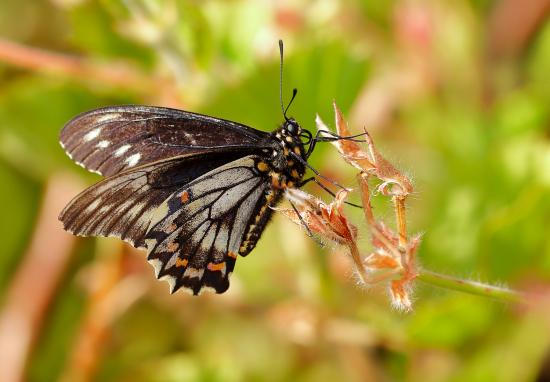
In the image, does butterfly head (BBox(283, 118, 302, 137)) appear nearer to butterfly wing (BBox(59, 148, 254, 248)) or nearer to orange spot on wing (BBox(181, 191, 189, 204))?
butterfly wing (BBox(59, 148, 254, 248))

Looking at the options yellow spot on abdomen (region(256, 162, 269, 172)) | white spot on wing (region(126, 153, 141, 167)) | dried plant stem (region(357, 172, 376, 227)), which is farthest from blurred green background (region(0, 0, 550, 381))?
dried plant stem (region(357, 172, 376, 227))

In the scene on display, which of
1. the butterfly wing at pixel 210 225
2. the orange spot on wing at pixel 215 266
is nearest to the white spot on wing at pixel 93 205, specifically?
the butterfly wing at pixel 210 225

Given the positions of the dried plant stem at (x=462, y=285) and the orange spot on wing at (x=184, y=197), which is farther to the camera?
the orange spot on wing at (x=184, y=197)

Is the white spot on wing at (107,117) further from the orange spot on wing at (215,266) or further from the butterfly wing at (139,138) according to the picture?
the orange spot on wing at (215,266)

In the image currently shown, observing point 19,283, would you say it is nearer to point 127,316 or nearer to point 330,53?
point 127,316

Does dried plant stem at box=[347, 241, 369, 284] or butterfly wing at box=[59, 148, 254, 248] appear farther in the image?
butterfly wing at box=[59, 148, 254, 248]

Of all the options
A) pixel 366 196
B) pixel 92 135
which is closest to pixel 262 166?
pixel 92 135

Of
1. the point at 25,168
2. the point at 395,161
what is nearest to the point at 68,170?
the point at 25,168
